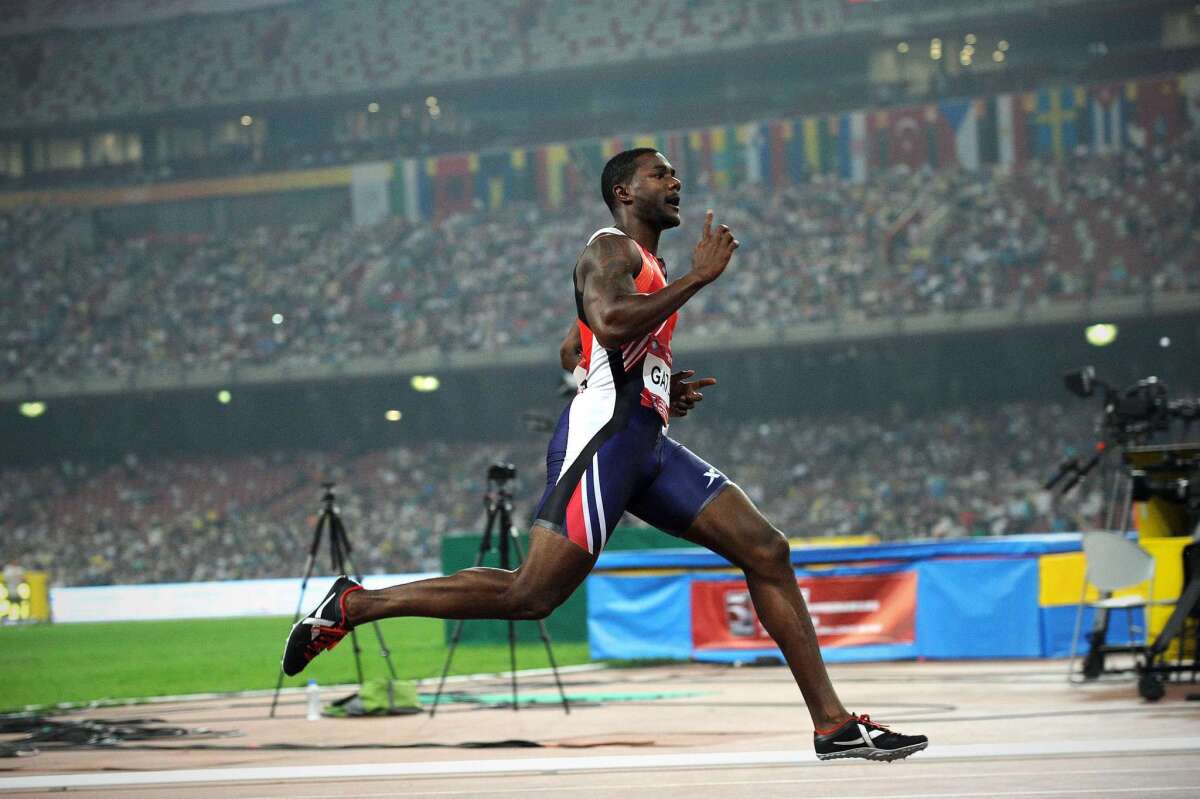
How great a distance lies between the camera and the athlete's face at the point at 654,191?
17.5 feet

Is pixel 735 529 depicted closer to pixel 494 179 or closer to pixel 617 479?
pixel 617 479

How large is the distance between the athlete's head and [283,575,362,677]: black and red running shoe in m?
1.65

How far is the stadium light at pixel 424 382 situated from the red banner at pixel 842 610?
19548mm

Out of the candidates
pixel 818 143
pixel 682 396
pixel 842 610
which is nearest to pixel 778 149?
pixel 818 143

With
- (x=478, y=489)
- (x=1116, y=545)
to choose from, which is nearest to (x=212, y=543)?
(x=478, y=489)

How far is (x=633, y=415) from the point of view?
17.0 ft

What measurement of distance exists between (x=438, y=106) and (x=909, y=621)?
3547cm

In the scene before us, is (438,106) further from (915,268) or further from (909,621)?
(909,621)

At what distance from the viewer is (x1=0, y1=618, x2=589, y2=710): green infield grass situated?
1491 centimetres

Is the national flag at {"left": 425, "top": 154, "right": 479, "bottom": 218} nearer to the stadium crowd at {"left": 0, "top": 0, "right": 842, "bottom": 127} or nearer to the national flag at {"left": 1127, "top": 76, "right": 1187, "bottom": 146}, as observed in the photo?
the stadium crowd at {"left": 0, "top": 0, "right": 842, "bottom": 127}

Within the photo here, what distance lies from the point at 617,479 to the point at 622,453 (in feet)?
0.30

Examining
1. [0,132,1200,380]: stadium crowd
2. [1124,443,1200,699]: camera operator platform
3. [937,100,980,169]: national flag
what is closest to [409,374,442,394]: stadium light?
[0,132,1200,380]: stadium crowd

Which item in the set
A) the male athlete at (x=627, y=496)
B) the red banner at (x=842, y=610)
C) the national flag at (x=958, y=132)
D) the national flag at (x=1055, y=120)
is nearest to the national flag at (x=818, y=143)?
the national flag at (x=958, y=132)

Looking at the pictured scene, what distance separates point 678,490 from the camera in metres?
5.23
